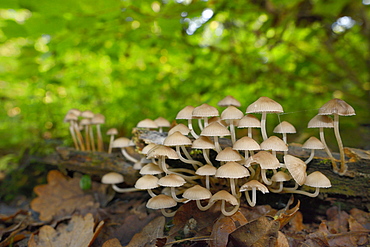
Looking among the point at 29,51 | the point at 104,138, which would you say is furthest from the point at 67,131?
the point at 29,51

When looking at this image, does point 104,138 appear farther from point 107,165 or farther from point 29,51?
point 29,51

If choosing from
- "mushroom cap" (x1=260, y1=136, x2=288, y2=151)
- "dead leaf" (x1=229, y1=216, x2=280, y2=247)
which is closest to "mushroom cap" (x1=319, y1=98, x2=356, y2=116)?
"mushroom cap" (x1=260, y1=136, x2=288, y2=151)

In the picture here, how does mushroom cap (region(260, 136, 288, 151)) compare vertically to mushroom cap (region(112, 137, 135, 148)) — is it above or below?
above

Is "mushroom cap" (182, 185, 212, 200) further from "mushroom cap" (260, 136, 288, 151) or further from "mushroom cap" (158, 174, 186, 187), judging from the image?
"mushroom cap" (260, 136, 288, 151)

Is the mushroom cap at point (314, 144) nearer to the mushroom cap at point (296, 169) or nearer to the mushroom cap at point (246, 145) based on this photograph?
the mushroom cap at point (296, 169)

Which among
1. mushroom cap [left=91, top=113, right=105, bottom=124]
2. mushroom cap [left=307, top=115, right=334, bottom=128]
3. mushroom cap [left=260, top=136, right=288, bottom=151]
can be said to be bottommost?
mushroom cap [left=260, top=136, right=288, bottom=151]

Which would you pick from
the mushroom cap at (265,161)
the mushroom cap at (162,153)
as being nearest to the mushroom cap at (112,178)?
the mushroom cap at (162,153)

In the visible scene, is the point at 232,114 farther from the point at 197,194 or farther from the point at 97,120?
the point at 97,120

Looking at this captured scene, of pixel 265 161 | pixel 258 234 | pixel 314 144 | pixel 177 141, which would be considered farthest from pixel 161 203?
pixel 314 144
